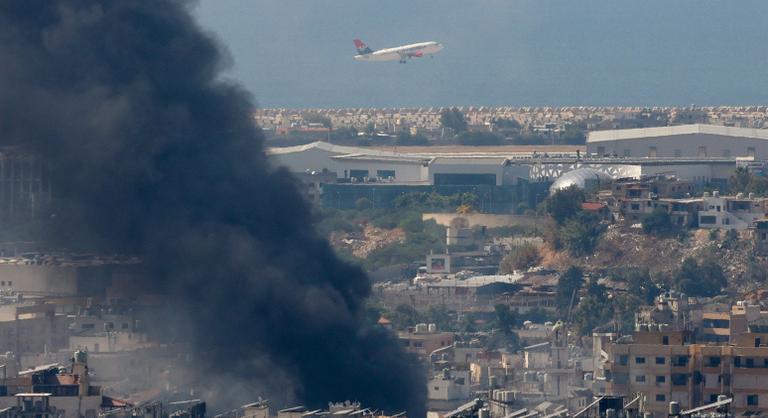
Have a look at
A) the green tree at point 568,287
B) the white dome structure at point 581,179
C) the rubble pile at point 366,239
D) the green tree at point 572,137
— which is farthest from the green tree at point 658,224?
the green tree at point 572,137

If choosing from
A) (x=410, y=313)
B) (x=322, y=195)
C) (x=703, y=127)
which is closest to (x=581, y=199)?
(x=322, y=195)

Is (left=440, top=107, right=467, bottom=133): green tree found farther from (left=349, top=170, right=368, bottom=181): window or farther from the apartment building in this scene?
the apartment building

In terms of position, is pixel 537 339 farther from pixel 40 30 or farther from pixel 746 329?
pixel 40 30

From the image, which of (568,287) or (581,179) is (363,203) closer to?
(581,179)

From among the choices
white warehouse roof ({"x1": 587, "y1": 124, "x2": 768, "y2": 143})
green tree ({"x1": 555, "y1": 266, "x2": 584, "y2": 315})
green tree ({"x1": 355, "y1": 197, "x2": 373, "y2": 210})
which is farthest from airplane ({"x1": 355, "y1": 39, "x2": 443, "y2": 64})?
green tree ({"x1": 555, "y1": 266, "x2": 584, "y2": 315})

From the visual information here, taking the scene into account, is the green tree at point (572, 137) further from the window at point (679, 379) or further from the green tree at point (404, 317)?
the window at point (679, 379)

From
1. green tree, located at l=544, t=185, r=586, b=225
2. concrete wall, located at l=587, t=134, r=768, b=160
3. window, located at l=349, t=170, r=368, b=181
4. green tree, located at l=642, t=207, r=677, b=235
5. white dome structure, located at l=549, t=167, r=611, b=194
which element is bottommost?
green tree, located at l=642, t=207, r=677, b=235
